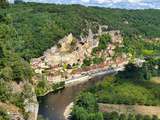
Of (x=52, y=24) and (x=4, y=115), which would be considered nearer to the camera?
(x=4, y=115)

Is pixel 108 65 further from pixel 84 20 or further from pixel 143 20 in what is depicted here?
pixel 143 20

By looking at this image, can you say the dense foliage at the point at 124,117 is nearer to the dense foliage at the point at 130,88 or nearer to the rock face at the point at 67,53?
the dense foliage at the point at 130,88

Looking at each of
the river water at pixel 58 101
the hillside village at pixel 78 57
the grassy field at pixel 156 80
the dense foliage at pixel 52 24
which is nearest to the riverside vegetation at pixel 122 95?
the grassy field at pixel 156 80

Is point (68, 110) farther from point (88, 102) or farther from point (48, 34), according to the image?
point (48, 34)

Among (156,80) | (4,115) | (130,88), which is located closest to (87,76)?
(156,80)

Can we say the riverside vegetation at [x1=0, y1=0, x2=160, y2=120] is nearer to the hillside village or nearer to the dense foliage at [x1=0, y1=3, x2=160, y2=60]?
the dense foliage at [x1=0, y1=3, x2=160, y2=60]

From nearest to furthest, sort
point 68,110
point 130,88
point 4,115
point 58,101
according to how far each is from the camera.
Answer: point 4,115, point 68,110, point 58,101, point 130,88
